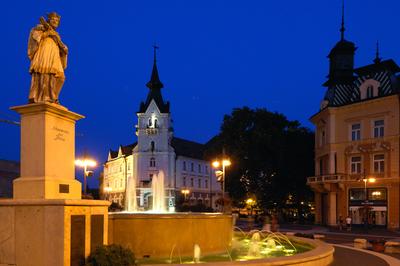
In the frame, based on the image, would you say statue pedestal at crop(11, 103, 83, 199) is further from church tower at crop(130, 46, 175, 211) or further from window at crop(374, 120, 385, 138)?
church tower at crop(130, 46, 175, 211)

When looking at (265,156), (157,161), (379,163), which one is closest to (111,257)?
(379,163)

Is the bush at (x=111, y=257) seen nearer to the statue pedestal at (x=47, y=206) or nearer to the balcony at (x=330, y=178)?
the statue pedestal at (x=47, y=206)

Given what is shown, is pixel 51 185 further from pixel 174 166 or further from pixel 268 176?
pixel 174 166

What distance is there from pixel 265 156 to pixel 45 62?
1869 inches

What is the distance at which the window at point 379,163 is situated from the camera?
45719mm

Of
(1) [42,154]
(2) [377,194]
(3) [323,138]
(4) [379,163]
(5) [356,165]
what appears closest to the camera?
(1) [42,154]

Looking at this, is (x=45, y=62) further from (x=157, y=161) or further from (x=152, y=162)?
(x=152, y=162)

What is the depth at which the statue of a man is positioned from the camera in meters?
10.5

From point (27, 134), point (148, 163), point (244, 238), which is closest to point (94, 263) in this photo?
point (27, 134)

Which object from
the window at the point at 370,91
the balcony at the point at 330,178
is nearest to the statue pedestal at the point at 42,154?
the balcony at the point at 330,178

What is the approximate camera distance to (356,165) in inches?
1900

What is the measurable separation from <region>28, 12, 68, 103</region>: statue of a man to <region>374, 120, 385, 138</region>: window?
40.4m

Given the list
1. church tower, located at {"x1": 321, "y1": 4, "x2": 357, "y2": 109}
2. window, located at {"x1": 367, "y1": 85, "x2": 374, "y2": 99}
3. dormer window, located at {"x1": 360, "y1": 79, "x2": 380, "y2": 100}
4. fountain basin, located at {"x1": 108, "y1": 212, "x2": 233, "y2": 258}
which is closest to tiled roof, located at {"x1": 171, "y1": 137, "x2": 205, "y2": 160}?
church tower, located at {"x1": 321, "y1": 4, "x2": 357, "y2": 109}

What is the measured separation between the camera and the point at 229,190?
5784cm
